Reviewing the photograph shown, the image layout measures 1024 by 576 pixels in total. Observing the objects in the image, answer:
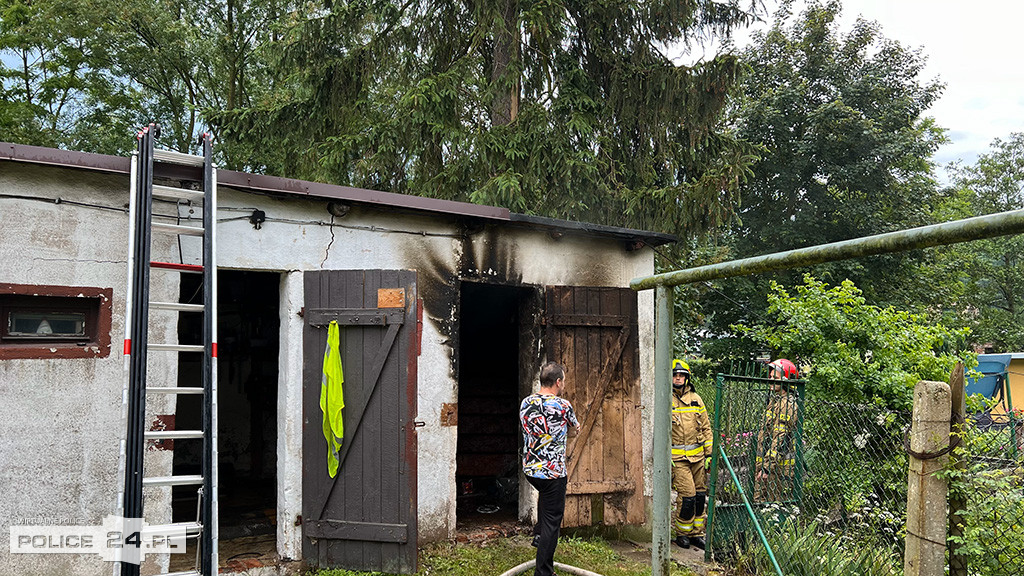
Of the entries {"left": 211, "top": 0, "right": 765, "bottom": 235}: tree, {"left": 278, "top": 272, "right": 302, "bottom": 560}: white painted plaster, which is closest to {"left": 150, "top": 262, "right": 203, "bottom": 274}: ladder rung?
{"left": 278, "top": 272, "right": 302, "bottom": 560}: white painted plaster

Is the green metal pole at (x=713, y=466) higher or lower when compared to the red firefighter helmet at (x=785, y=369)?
lower

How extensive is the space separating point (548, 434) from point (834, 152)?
1510 cm

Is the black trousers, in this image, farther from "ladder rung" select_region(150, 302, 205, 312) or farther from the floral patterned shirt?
"ladder rung" select_region(150, 302, 205, 312)

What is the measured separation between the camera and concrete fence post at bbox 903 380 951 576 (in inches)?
139

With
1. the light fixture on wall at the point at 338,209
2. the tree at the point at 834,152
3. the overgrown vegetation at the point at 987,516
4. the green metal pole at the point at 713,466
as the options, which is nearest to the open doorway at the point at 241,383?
the light fixture on wall at the point at 338,209

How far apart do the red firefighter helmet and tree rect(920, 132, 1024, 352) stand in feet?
51.5

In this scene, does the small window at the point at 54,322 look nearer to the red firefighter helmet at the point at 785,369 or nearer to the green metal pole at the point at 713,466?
the green metal pole at the point at 713,466

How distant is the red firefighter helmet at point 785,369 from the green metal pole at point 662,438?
2.64m

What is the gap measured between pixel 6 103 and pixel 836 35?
21.8 meters

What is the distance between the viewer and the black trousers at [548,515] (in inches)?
194

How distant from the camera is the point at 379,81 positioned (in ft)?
43.2

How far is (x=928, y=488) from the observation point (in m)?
3.57

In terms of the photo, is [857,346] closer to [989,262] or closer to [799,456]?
[799,456]

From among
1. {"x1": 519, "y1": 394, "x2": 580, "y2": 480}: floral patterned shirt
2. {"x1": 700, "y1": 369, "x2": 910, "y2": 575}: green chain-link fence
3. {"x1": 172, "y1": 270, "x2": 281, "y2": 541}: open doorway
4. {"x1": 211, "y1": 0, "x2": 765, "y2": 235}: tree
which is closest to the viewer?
{"x1": 519, "y1": 394, "x2": 580, "y2": 480}: floral patterned shirt
